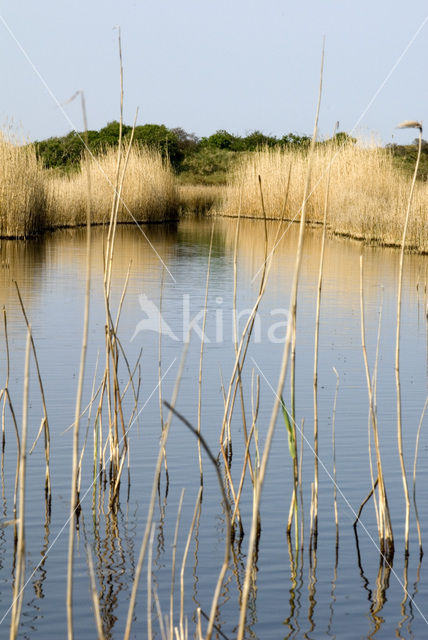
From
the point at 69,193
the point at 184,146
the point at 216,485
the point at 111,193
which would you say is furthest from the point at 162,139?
the point at 216,485

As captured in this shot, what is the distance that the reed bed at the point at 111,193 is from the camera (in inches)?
783

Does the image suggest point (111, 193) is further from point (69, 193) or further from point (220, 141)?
point (220, 141)

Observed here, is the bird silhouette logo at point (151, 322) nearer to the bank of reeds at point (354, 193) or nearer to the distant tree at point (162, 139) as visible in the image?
the bank of reeds at point (354, 193)

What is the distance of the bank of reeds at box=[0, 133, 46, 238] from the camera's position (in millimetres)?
15234

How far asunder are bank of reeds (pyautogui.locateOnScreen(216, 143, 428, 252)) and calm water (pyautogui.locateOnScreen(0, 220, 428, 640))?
6.94 metres

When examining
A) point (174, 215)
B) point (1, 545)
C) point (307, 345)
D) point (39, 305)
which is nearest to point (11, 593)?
point (1, 545)

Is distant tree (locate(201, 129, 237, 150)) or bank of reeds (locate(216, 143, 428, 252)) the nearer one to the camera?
bank of reeds (locate(216, 143, 428, 252))

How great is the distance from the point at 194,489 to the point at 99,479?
41 centimetres

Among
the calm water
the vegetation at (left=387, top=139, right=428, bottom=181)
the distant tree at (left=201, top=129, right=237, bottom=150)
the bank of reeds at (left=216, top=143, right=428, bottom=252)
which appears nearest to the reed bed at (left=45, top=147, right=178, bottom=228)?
the bank of reeds at (left=216, top=143, right=428, bottom=252)

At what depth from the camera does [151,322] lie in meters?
8.27


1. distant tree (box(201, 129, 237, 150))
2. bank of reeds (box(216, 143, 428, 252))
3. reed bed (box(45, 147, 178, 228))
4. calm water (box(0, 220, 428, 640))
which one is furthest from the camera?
distant tree (box(201, 129, 237, 150))

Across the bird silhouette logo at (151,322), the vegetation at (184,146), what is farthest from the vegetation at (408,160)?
the bird silhouette logo at (151,322)

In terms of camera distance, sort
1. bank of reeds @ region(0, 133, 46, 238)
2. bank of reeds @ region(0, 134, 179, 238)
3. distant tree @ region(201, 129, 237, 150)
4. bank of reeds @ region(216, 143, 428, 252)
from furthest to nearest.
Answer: distant tree @ region(201, 129, 237, 150) < bank of reeds @ region(216, 143, 428, 252) < bank of reeds @ region(0, 134, 179, 238) < bank of reeds @ region(0, 133, 46, 238)

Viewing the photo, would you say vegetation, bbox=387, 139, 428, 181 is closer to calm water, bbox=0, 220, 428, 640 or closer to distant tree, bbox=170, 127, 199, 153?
distant tree, bbox=170, 127, 199, 153
